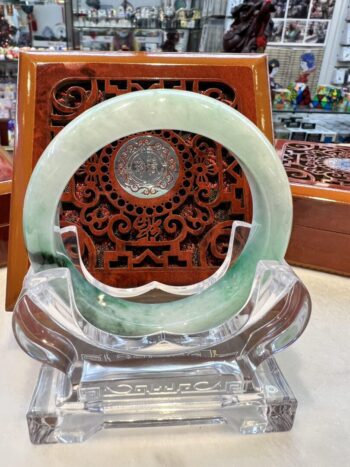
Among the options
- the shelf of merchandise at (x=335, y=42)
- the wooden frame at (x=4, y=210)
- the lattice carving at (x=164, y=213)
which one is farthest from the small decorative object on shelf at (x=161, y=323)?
the shelf of merchandise at (x=335, y=42)

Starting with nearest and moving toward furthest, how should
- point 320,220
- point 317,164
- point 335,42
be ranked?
point 320,220
point 317,164
point 335,42

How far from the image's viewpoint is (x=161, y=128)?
46 centimetres

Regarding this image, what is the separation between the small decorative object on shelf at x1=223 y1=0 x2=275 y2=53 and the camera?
1.13 meters

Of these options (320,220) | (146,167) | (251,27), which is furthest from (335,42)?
(146,167)

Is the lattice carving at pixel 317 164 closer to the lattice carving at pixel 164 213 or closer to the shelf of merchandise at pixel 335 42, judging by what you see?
the lattice carving at pixel 164 213

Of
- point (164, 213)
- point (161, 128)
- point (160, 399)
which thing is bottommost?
point (160, 399)

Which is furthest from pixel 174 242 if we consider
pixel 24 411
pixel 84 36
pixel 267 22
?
pixel 84 36

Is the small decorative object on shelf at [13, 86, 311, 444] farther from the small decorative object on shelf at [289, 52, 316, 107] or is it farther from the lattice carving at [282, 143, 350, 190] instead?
the small decorative object on shelf at [289, 52, 316, 107]

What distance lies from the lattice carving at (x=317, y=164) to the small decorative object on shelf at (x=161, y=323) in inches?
13.9

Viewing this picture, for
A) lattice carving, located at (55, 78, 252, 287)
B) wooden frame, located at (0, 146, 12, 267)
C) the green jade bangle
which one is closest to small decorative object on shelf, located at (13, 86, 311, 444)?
the green jade bangle

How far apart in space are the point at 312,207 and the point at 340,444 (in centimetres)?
43

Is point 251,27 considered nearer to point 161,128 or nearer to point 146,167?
point 146,167

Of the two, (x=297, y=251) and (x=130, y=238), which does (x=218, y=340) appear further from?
(x=297, y=251)

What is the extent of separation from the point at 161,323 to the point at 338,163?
62cm
